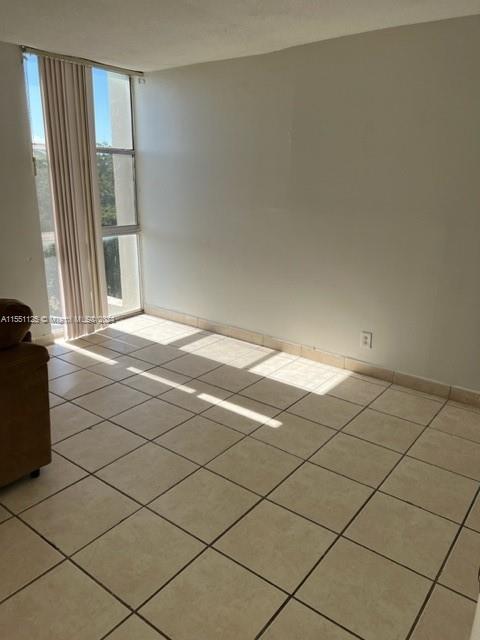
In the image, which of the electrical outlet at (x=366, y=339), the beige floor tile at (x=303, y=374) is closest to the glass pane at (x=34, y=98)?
the beige floor tile at (x=303, y=374)

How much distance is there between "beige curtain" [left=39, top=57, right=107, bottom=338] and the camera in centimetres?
366

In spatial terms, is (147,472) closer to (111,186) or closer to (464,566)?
(464,566)

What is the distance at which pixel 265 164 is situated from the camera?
12.0 ft

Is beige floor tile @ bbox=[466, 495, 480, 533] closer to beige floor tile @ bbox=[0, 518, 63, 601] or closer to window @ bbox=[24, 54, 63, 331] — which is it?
beige floor tile @ bbox=[0, 518, 63, 601]

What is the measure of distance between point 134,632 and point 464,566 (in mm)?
1227

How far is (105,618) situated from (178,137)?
3.70 meters

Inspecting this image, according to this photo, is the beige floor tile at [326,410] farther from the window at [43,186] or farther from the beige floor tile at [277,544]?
the window at [43,186]

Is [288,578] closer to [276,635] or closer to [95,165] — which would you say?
[276,635]

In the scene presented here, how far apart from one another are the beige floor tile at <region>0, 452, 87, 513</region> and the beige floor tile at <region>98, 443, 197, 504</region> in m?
0.15

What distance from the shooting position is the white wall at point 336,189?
112 inches

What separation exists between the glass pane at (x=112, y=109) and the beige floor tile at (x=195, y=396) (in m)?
2.42

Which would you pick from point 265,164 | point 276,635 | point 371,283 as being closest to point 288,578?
point 276,635

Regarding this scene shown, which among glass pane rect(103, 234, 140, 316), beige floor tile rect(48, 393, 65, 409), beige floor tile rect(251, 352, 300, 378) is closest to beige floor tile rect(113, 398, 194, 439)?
beige floor tile rect(48, 393, 65, 409)

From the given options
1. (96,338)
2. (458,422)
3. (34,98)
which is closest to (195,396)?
(96,338)
